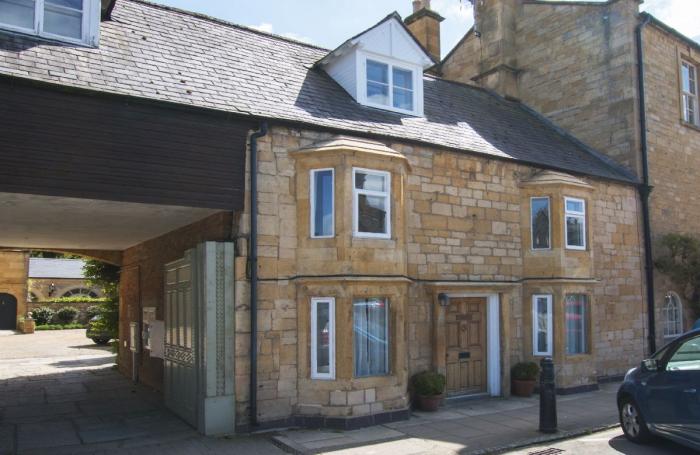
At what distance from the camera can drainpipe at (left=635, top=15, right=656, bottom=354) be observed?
51.9ft

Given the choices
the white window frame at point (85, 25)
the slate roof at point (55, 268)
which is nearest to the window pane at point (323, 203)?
the white window frame at point (85, 25)

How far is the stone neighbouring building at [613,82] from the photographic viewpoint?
16.6 m

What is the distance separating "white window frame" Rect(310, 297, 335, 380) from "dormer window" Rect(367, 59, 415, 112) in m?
4.66

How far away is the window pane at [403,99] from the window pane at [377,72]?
14.2 inches

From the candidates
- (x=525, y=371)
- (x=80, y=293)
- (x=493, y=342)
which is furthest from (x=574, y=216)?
(x=80, y=293)

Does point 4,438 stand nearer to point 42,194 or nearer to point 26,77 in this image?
point 42,194

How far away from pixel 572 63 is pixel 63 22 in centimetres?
1420

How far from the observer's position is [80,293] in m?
43.6

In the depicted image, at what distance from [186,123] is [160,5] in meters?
4.83

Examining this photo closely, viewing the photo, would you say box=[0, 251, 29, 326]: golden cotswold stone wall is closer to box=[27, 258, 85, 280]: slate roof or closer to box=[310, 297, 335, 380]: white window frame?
box=[27, 258, 85, 280]: slate roof

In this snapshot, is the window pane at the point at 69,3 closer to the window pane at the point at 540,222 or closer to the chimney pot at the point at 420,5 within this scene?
the window pane at the point at 540,222

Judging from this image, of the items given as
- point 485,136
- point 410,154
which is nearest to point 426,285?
point 410,154

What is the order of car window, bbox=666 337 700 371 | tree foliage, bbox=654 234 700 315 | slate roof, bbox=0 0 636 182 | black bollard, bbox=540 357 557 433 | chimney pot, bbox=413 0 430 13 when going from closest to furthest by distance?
car window, bbox=666 337 700 371
slate roof, bbox=0 0 636 182
black bollard, bbox=540 357 557 433
tree foliage, bbox=654 234 700 315
chimney pot, bbox=413 0 430 13

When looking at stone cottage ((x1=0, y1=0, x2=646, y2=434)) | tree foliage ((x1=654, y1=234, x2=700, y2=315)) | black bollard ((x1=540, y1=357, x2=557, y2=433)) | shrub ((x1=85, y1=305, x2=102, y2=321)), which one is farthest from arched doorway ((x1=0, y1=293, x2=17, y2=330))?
black bollard ((x1=540, y1=357, x2=557, y2=433))
